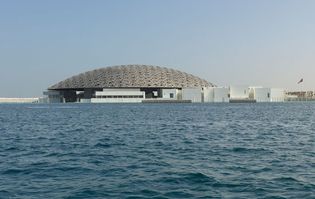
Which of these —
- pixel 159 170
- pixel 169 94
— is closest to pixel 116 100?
pixel 169 94

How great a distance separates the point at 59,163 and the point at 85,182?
452 cm

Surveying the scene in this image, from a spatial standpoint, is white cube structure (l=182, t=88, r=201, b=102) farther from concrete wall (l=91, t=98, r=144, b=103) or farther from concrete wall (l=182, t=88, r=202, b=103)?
concrete wall (l=91, t=98, r=144, b=103)

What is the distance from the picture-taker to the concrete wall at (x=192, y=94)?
19050cm

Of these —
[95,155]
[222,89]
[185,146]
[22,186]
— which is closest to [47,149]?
[95,155]

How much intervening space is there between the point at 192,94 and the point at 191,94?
2.31 ft

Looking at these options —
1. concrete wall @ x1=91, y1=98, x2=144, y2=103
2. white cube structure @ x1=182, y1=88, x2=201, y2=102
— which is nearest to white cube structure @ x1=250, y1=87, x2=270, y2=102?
white cube structure @ x1=182, y1=88, x2=201, y2=102

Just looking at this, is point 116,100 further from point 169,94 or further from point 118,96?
point 169,94

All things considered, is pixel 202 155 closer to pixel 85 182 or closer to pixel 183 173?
pixel 183 173

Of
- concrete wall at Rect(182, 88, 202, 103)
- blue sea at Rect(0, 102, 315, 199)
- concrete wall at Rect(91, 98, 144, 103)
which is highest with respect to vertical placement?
concrete wall at Rect(182, 88, 202, 103)

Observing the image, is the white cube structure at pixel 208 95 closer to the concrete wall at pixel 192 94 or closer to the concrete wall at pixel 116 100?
the concrete wall at pixel 192 94

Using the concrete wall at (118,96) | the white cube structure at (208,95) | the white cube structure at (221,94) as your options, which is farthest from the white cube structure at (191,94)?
A: the concrete wall at (118,96)

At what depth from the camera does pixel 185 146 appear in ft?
80.0

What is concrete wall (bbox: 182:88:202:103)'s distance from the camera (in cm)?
19050

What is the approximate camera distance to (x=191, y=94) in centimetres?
19112
